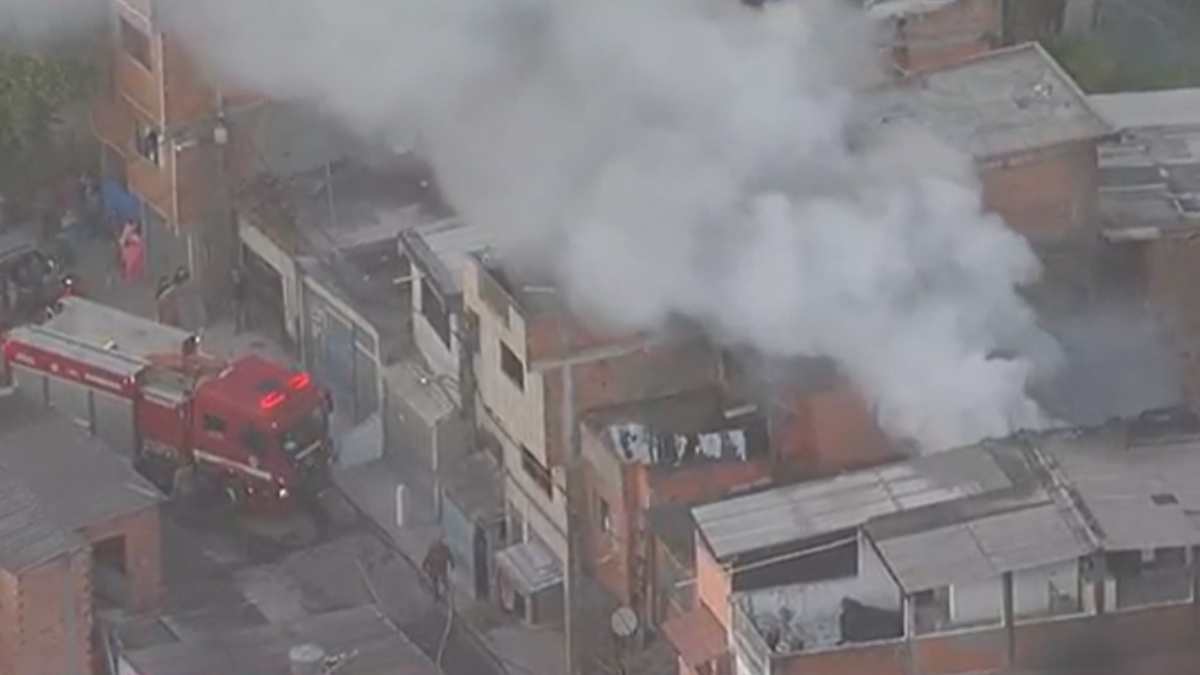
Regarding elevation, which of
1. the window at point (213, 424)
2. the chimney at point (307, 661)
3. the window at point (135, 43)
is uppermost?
the window at point (135, 43)

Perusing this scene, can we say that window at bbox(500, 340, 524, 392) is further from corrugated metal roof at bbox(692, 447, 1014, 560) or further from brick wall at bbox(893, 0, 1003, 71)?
brick wall at bbox(893, 0, 1003, 71)

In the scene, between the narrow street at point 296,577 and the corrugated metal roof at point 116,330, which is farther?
the corrugated metal roof at point 116,330

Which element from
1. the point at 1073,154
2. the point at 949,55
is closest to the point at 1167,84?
the point at 949,55

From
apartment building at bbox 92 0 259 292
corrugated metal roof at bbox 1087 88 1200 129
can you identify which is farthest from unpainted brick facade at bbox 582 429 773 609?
apartment building at bbox 92 0 259 292

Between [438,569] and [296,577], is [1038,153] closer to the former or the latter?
[438,569]

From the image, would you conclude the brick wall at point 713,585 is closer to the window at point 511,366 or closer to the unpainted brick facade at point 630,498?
the unpainted brick facade at point 630,498

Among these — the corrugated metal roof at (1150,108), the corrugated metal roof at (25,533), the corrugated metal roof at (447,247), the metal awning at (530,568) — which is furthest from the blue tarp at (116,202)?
the corrugated metal roof at (1150,108)

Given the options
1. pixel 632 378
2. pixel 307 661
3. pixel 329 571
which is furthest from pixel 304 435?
pixel 307 661
